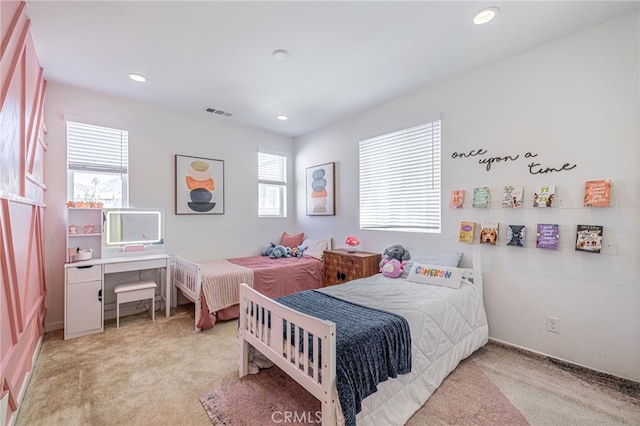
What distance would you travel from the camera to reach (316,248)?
432 centimetres

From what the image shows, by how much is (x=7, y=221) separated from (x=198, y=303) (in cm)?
172

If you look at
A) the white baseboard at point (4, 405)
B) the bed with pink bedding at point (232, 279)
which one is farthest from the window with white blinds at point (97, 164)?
the white baseboard at point (4, 405)

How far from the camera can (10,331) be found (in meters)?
1.71

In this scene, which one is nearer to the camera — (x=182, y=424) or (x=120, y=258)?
(x=182, y=424)

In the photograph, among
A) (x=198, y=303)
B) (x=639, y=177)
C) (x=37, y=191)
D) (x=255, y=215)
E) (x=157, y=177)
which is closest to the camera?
(x=639, y=177)

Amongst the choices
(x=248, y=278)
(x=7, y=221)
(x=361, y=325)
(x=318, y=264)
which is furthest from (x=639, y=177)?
(x=7, y=221)

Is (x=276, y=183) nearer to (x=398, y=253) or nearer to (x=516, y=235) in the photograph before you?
(x=398, y=253)

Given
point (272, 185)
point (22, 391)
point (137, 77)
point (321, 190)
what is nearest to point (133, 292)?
point (22, 391)

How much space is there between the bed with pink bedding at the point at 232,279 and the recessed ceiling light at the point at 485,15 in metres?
3.13

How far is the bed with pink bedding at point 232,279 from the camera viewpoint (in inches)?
120

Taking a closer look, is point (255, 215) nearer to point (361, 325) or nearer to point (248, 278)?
point (248, 278)

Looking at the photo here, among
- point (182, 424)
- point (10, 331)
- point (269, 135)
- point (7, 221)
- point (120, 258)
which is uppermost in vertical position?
point (269, 135)

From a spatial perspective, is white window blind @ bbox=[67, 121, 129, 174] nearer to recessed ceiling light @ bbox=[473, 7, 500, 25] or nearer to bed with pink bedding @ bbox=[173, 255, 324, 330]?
bed with pink bedding @ bbox=[173, 255, 324, 330]

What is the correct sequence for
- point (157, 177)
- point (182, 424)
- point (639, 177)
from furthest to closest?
point (157, 177), point (639, 177), point (182, 424)
